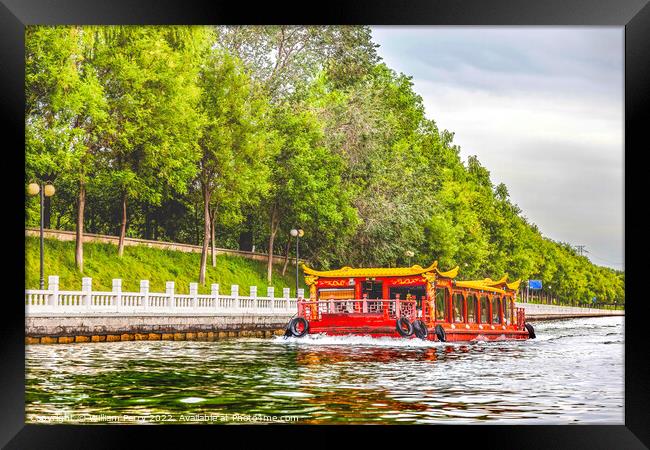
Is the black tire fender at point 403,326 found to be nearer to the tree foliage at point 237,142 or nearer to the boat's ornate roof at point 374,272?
the boat's ornate roof at point 374,272

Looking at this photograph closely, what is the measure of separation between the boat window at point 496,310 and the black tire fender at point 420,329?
8.59 ft

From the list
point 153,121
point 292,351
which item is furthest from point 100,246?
point 292,351

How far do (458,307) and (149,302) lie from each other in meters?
6.42

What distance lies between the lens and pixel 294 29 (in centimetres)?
1992

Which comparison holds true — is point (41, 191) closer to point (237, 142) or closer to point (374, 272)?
point (237, 142)

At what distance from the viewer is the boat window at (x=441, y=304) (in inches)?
852

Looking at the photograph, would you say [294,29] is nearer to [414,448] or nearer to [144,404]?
[144,404]

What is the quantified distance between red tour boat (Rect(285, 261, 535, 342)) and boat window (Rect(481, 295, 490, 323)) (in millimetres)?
396

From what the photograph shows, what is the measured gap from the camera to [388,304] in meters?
21.2

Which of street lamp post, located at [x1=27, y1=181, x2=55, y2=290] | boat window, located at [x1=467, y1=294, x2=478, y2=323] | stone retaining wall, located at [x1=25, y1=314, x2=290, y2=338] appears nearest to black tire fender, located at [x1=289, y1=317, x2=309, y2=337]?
stone retaining wall, located at [x1=25, y1=314, x2=290, y2=338]

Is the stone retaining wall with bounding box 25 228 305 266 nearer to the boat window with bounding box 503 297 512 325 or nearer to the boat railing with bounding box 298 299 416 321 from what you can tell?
the boat railing with bounding box 298 299 416 321

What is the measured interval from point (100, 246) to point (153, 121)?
2.71 m
